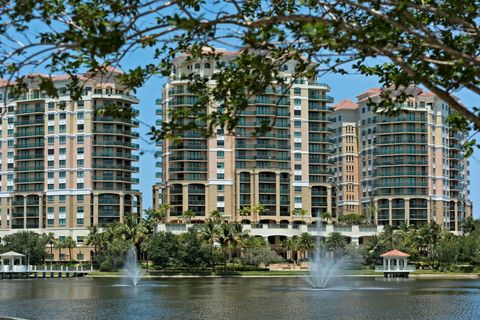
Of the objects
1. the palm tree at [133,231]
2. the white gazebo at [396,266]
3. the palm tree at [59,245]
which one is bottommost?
the white gazebo at [396,266]

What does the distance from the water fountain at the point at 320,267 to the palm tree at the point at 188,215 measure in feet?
73.6

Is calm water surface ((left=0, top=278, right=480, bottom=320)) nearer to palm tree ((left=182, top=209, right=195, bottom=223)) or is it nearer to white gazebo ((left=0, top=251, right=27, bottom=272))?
white gazebo ((left=0, top=251, right=27, bottom=272))

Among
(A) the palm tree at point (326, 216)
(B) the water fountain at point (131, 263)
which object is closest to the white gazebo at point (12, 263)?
(B) the water fountain at point (131, 263)

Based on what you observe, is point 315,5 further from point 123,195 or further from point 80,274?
point 123,195

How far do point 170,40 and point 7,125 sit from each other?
150 meters

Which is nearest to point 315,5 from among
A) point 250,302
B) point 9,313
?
point 9,313

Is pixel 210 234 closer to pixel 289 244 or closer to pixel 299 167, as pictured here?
pixel 289 244

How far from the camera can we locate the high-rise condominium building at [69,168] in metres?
153

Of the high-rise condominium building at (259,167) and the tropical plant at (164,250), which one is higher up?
the high-rise condominium building at (259,167)

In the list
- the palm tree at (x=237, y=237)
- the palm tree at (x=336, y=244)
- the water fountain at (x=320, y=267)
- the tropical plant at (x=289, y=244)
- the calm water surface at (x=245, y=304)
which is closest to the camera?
the calm water surface at (x=245, y=304)

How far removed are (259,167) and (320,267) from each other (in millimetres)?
44560

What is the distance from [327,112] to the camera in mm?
158250

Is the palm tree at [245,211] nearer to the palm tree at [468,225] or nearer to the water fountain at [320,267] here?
the water fountain at [320,267]

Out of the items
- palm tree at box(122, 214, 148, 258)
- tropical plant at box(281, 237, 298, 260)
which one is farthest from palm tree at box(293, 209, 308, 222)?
palm tree at box(122, 214, 148, 258)
